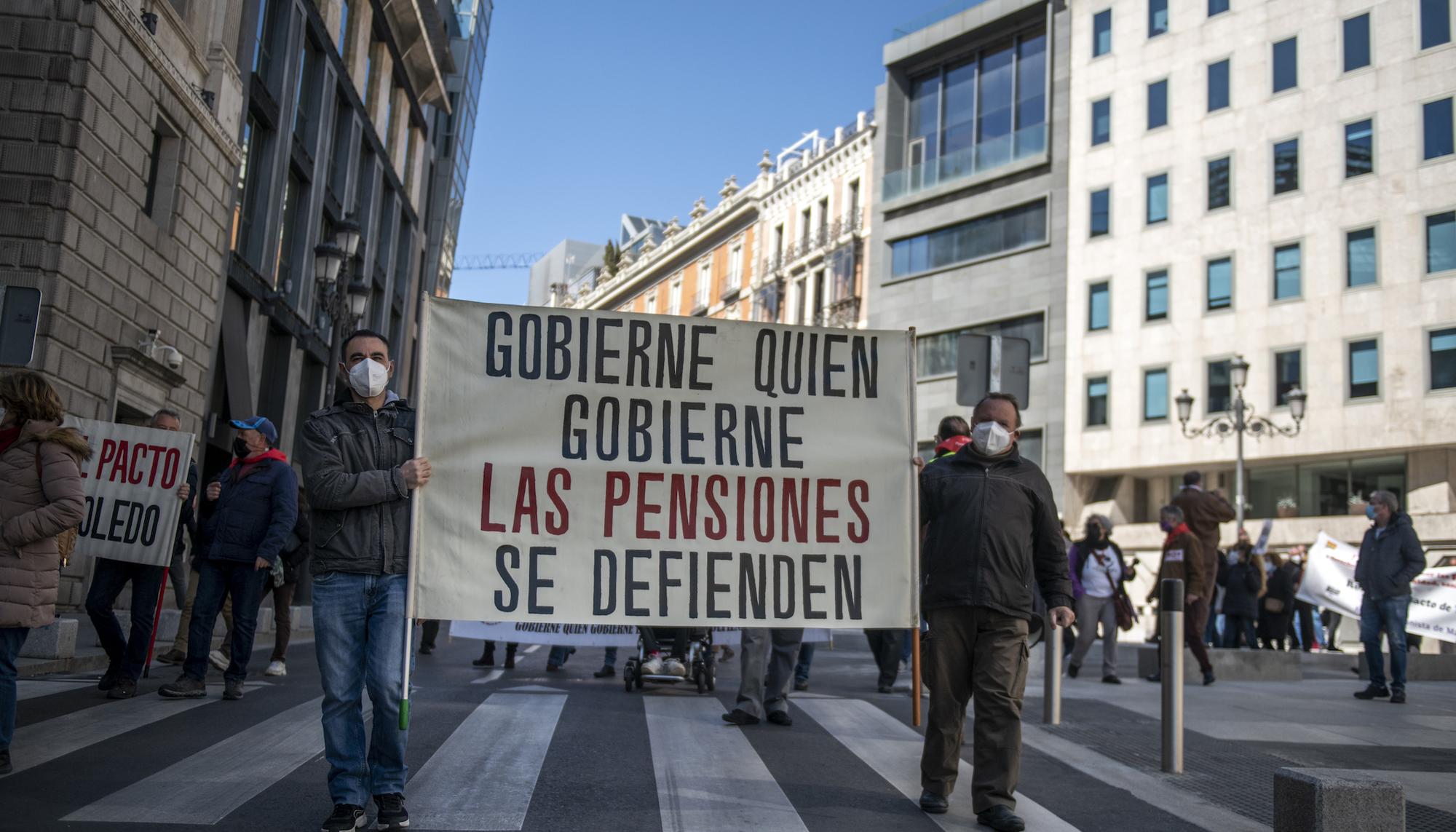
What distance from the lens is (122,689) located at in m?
8.60

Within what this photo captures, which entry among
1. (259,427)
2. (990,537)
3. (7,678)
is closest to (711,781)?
(990,537)

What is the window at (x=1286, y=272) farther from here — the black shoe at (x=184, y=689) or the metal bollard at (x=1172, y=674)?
the black shoe at (x=184, y=689)

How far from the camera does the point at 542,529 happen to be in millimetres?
5824

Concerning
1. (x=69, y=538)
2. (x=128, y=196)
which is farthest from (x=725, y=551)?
(x=128, y=196)

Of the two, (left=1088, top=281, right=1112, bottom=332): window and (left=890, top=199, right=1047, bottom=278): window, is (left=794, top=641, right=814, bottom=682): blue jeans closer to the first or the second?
(left=1088, top=281, right=1112, bottom=332): window

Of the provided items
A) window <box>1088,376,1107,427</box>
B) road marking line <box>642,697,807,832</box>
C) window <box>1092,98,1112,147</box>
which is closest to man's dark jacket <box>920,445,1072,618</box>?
road marking line <box>642,697,807,832</box>

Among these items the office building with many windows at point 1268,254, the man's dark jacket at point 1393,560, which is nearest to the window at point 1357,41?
the office building with many windows at point 1268,254

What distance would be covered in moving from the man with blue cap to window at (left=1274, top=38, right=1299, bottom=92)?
117 feet

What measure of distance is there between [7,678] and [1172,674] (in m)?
5.89

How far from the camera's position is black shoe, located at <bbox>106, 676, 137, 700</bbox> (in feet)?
28.1

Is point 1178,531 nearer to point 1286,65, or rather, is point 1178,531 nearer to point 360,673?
point 360,673

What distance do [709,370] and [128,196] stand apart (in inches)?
521

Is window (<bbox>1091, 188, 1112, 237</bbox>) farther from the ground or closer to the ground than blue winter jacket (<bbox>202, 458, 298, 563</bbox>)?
farther from the ground

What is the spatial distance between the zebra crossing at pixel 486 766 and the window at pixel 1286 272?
31.4 m
